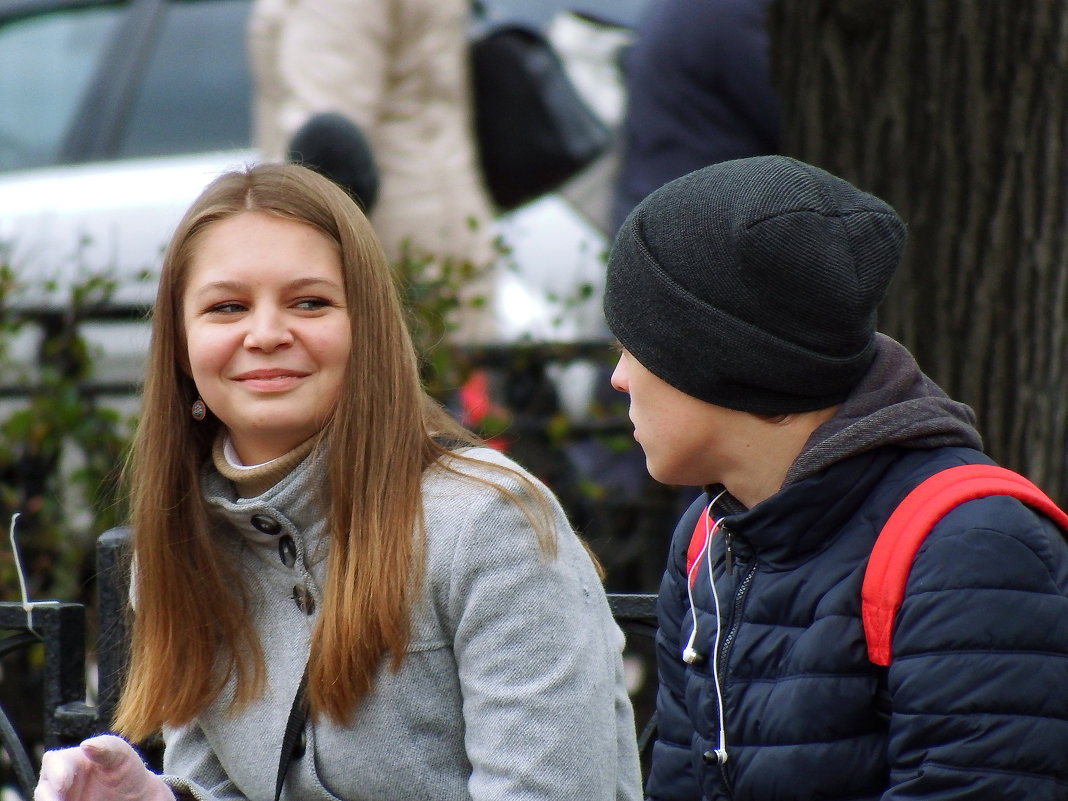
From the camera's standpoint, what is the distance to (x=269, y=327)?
237 centimetres

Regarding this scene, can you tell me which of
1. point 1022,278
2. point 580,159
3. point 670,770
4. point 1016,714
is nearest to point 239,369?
point 670,770

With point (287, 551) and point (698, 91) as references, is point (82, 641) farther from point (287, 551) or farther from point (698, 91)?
point (698, 91)

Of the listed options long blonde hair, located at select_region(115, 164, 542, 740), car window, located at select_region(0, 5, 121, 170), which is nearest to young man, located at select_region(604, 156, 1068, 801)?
long blonde hair, located at select_region(115, 164, 542, 740)

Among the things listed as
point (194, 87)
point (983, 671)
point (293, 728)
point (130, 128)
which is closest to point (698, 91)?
point (194, 87)

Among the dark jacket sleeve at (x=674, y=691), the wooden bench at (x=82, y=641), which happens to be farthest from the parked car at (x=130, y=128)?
the dark jacket sleeve at (x=674, y=691)

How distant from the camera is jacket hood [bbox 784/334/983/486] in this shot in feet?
6.59

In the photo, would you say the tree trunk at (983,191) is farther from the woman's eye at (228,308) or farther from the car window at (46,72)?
the car window at (46,72)

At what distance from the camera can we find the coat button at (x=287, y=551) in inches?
94.0

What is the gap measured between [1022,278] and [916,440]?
131 cm

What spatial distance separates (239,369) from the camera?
241 cm

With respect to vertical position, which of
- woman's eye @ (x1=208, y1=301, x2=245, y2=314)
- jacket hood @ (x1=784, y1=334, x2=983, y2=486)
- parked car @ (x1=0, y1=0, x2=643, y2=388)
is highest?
jacket hood @ (x1=784, y1=334, x2=983, y2=486)

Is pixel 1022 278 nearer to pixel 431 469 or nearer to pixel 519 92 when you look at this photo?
pixel 431 469

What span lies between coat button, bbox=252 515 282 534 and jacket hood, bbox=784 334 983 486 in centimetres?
81

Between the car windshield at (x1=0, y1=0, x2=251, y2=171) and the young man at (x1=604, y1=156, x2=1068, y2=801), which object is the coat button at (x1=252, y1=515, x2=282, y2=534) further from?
the car windshield at (x1=0, y1=0, x2=251, y2=171)
